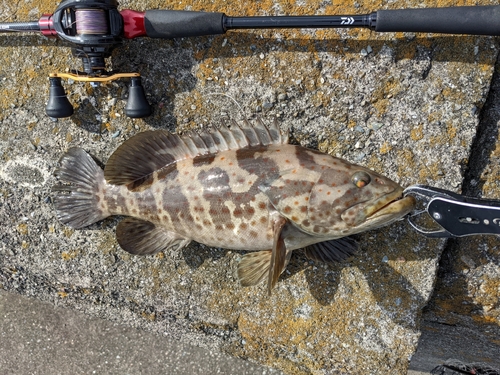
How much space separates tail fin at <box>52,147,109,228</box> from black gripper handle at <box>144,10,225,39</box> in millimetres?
911

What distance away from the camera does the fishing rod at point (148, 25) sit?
2057mm

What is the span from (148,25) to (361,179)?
1476 millimetres

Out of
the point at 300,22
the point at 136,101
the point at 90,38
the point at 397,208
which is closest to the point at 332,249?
the point at 397,208

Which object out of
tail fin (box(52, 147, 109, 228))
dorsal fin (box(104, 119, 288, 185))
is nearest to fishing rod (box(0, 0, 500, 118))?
dorsal fin (box(104, 119, 288, 185))

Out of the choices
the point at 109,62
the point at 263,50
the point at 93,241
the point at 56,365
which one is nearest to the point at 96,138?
the point at 109,62

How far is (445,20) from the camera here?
2.06 meters

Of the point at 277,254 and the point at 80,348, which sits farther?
the point at 80,348

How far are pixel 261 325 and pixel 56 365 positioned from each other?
201cm

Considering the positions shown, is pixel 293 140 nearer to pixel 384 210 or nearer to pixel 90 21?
pixel 384 210

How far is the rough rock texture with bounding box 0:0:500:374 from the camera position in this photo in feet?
7.79

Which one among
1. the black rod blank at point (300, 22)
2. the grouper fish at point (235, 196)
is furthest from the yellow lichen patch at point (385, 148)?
the black rod blank at point (300, 22)

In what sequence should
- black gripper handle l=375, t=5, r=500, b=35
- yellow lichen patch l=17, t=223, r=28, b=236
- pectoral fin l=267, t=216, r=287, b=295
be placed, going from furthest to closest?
yellow lichen patch l=17, t=223, r=28, b=236 → pectoral fin l=267, t=216, r=287, b=295 → black gripper handle l=375, t=5, r=500, b=35

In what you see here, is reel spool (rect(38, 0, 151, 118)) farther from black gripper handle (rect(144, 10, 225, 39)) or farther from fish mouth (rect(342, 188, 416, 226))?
fish mouth (rect(342, 188, 416, 226))

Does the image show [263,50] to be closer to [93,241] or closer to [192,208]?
[192,208]
